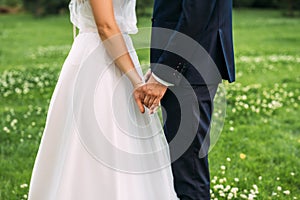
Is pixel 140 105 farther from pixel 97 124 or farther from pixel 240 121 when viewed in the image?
pixel 240 121

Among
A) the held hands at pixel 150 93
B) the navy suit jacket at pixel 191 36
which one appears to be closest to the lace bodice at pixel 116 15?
the navy suit jacket at pixel 191 36

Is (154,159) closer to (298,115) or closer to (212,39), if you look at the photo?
(212,39)

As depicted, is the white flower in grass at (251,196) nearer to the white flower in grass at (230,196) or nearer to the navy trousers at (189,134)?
the white flower in grass at (230,196)

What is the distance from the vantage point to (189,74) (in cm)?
303

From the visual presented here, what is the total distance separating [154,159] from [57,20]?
21.8m

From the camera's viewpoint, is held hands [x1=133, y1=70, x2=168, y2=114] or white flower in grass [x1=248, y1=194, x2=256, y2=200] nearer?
held hands [x1=133, y1=70, x2=168, y2=114]

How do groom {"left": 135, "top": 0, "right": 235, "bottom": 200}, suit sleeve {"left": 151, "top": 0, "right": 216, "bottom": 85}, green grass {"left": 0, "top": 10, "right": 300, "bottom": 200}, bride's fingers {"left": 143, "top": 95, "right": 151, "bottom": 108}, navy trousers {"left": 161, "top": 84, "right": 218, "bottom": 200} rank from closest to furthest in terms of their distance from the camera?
1. suit sleeve {"left": 151, "top": 0, "right": 216, "bottom": 85}
2. groom {"left": 135, "top": 0, "right": 235, "bottom": 200}
3. bride's fingers {"left": 143, "top": 95, "right": 151, "bottom": 108}
4. navy trousers {"left": 161, "top": 84, "right": 218, "bottom": 200}
5. green grass {"left": 0, "top": 10, "right": 300, "bottom": 200}

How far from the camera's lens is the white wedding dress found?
3125 mm

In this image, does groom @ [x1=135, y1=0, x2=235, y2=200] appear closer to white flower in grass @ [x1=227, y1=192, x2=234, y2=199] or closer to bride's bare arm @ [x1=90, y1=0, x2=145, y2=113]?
bride's bare arm @ [x1=90, y1=0, x2=145, y2=113]

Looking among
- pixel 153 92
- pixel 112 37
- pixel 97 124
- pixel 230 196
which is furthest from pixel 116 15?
pixel 230 196

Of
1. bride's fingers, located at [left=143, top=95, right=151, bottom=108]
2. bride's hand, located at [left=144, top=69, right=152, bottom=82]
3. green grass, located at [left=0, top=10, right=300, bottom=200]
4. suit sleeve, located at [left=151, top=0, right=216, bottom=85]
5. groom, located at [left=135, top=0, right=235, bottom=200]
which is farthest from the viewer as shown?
green grass, located at [left=0, top=10, right=300, bottom=200]

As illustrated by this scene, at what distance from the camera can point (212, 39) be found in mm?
3025

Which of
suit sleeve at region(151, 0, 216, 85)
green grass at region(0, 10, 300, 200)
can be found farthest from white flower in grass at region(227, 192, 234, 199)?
suit sleeve at region(151, 0, 216, 85)

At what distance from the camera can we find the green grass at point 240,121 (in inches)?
182
